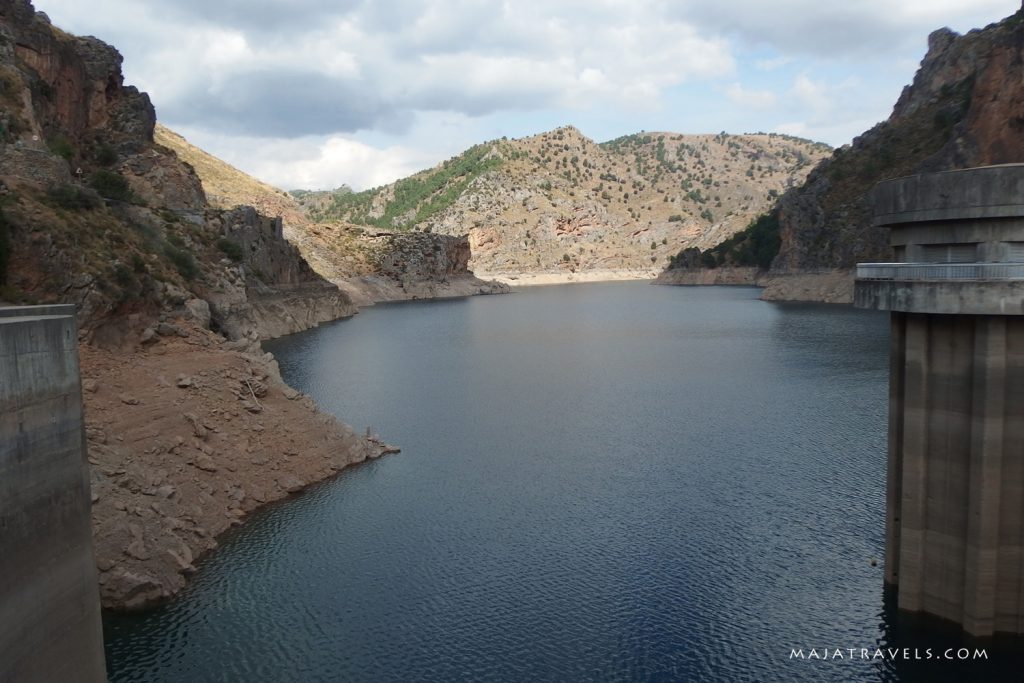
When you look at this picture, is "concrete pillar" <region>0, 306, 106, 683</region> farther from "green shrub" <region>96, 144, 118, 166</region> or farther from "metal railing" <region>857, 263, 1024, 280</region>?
"green shrub" <region>96, 144, 118, 166</region>

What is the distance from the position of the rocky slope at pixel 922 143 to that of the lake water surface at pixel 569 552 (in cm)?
3936

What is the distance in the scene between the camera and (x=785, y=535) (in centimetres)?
2028

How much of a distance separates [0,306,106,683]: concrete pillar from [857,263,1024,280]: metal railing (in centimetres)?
1413

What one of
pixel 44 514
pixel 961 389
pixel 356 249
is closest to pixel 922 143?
pixel 356 249

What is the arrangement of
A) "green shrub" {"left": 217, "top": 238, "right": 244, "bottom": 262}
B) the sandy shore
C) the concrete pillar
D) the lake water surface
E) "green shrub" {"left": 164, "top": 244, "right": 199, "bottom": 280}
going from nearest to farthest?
1. the concrete pillar
2. the lake water surface
3. "green shrub" {"left": 164, "top": 244, "right": 199, "bottom": 280}
4. "green shrub" {"left": 217, "top": 238, "right": 244, "bottom": 262}
5. the sandy shore

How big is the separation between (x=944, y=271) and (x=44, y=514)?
14909mm

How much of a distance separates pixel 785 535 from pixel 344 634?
35.5 ft

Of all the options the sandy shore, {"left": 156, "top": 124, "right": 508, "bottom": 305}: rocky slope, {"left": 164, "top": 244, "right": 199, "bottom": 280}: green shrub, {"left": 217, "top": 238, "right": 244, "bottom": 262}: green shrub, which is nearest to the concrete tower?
{"left": 164, "top": 244, "right": 199, "bottom": 280}: green shrub

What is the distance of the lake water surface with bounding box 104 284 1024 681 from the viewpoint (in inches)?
599

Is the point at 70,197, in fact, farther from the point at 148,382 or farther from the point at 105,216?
the point at 148,382

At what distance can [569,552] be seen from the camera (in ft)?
65.1

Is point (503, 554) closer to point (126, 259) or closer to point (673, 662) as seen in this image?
point (673, 662)

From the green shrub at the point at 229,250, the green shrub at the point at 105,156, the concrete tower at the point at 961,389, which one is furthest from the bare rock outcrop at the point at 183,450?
the green shrub at the point at 229,250

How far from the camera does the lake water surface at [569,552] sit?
15203 mm
